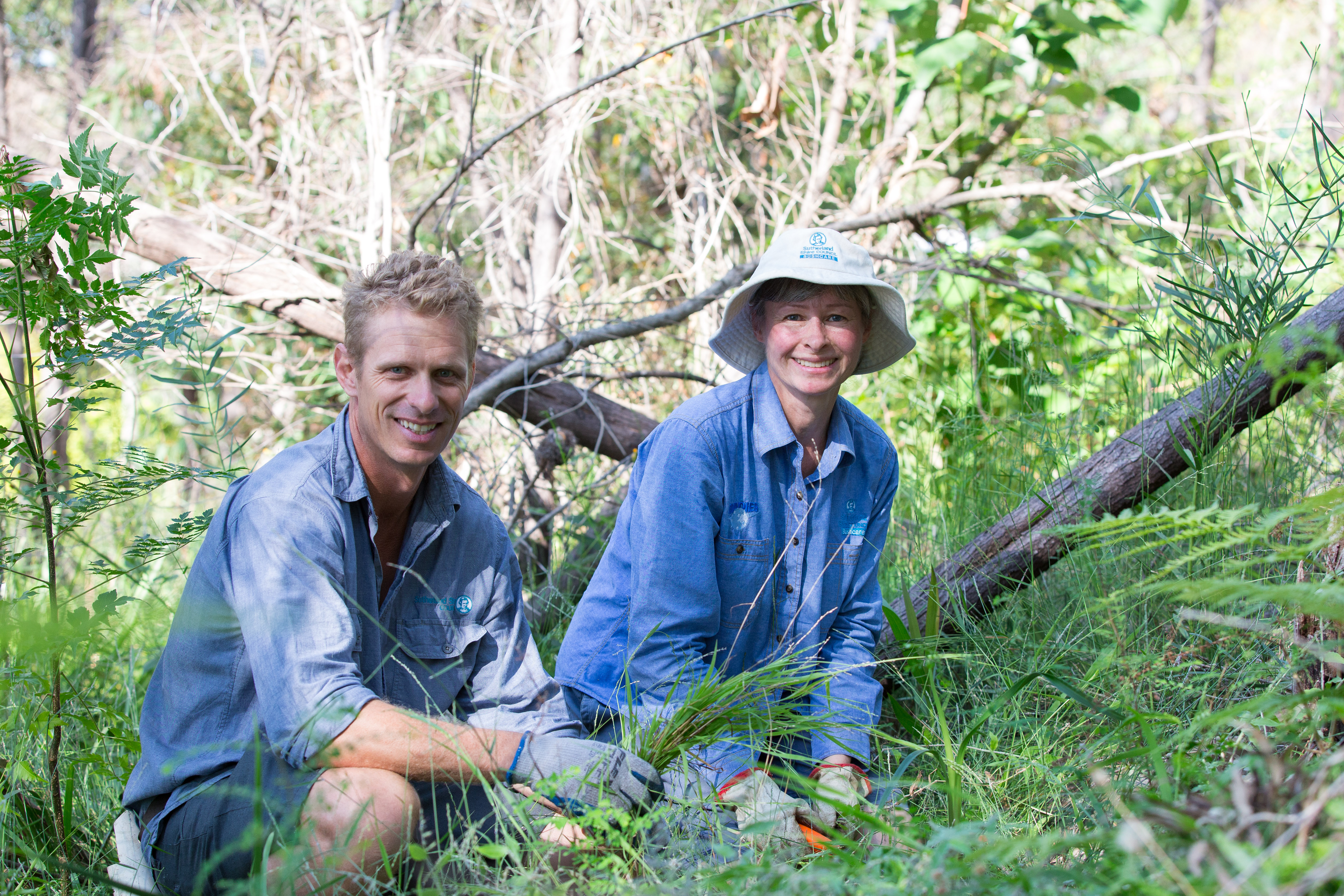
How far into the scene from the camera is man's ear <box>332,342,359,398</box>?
7.18ft

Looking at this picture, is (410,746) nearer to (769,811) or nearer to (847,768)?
(769,811)

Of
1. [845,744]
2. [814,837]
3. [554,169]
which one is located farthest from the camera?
[554,169]

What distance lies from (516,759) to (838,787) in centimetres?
78

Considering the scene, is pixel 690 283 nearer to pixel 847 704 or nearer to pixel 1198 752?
pixel 847 704

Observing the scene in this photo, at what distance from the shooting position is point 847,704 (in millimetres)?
2379

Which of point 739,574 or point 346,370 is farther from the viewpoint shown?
point 739,574

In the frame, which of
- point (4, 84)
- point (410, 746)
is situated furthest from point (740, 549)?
point (4, 84)

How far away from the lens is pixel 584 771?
1875 millimetres

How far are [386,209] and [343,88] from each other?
161 cm

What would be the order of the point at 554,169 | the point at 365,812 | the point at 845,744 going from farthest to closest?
the point at 554,169 < the point at 845,744 < the point at 365,812

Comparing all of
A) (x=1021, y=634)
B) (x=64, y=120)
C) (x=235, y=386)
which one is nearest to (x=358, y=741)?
(x=1021, y=634)

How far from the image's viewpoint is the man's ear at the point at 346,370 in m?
2.19

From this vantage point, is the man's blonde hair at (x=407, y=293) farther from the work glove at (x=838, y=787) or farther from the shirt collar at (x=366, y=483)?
the work glove at (x=838, y=787)

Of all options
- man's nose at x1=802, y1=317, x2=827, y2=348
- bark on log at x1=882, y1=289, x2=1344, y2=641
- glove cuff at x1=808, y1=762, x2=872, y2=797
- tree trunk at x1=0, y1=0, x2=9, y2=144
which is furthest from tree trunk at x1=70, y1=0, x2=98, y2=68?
glove cuff at x1=808, y1=762, x2=872, y2=797
